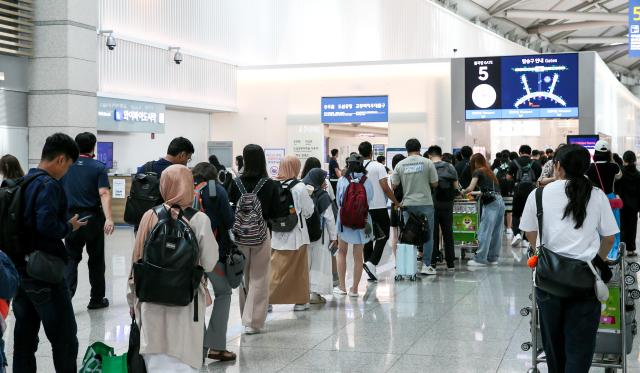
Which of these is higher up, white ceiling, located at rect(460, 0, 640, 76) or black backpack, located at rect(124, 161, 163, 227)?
white ceiling, located at rect(460, 0, 640, 76)

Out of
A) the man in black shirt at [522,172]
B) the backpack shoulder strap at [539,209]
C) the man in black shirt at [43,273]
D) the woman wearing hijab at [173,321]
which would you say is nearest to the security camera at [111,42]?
the man in black shirt at [522,172]

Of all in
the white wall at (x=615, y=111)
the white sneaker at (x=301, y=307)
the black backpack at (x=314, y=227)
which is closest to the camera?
the black backpack at (x=314, y=227)

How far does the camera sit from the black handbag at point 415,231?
9.91m

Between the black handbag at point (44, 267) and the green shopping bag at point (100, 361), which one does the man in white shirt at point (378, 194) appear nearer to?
the black handbag at point (44, 267)

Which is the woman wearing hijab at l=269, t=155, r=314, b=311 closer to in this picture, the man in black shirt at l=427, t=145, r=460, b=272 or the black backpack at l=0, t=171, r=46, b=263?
the black backpack at l=0, t=171, r=46, b=263

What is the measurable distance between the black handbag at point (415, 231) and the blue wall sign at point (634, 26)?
9.15m

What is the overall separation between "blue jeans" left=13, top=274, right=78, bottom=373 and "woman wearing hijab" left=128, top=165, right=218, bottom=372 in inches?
16.1

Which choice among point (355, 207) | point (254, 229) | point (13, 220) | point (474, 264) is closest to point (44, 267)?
point (13, 220)

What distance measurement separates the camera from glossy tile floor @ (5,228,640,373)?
5.89 meters

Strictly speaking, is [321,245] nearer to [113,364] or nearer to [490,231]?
[490,231]

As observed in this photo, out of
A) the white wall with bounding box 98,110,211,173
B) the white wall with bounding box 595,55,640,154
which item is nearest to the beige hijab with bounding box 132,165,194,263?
the white wall with bounding box 98,110,211,173

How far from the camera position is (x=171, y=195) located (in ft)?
14.9

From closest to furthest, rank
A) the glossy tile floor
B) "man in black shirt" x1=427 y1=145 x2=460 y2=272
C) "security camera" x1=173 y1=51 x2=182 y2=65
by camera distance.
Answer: the glossy tile floor, "man in black shirt" x1=427 y1=145 x2=460 y2=272, "security camera" x1=173 y1=51 x2=182 y2=65

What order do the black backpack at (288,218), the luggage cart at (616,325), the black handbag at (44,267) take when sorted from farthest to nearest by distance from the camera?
1. the black backpack at (288,218)
2. the luggage cart at (616,325)
3. the black handbag at (44,267)
